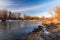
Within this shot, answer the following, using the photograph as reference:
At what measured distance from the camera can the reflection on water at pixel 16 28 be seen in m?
1.44

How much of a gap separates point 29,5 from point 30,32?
39 cm

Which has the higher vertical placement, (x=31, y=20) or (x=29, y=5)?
(x=29, y=5)

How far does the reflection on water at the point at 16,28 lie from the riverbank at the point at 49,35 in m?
0.09

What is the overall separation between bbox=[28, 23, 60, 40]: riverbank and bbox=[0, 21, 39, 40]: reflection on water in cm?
9

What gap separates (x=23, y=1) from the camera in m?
1.49

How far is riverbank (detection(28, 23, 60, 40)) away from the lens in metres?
1.44

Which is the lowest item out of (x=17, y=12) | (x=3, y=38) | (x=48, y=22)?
(x=3, y=38)

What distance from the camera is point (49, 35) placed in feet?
4.75

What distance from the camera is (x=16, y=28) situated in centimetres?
147

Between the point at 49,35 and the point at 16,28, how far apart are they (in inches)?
18.5

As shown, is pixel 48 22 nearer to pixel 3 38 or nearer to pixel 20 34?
pixel 20 34

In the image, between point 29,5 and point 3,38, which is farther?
point 29,5

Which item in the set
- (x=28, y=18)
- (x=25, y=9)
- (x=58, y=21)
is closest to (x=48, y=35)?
(x=58, y=21)

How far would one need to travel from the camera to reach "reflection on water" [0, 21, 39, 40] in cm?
144
